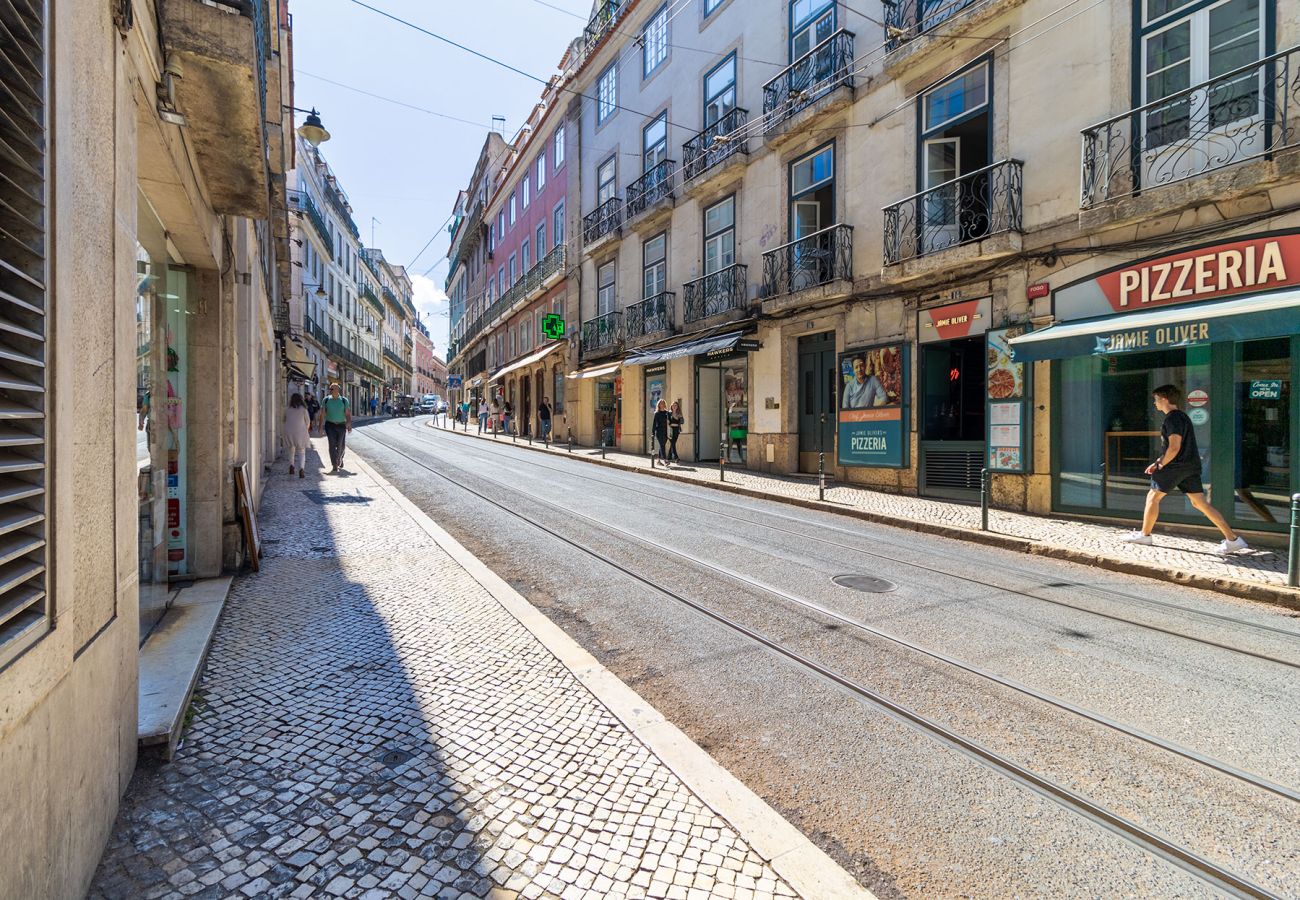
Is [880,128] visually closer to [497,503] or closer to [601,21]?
[497,503]

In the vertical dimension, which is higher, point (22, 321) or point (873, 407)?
point (873, 407)

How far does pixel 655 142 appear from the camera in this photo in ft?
69.7

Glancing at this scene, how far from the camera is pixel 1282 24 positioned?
7.61 metres

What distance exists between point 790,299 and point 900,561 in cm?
902

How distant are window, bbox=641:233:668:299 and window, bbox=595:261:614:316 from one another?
258 cm

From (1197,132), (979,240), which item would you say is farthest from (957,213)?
(1197,132)

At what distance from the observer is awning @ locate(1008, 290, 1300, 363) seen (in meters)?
6.89

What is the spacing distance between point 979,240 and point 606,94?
62.4 feet

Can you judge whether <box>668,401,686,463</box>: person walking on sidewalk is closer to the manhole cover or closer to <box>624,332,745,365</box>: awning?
<box>624,332,745,365</box>: awning

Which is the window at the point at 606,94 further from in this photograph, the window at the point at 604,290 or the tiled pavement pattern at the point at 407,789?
the tiled pavement pattern at the point at 407,789

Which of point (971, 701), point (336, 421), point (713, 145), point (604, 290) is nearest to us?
point (971, 701)

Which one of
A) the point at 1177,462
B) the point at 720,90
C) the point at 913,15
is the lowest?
the point at 1177,462

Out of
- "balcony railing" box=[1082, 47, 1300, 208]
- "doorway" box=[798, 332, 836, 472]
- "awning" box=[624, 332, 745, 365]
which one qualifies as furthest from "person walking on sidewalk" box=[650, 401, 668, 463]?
"balcony railing" box=[1082, 47, 1300, 208]

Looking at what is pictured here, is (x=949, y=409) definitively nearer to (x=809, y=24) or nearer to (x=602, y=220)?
(x=809, y=24)
